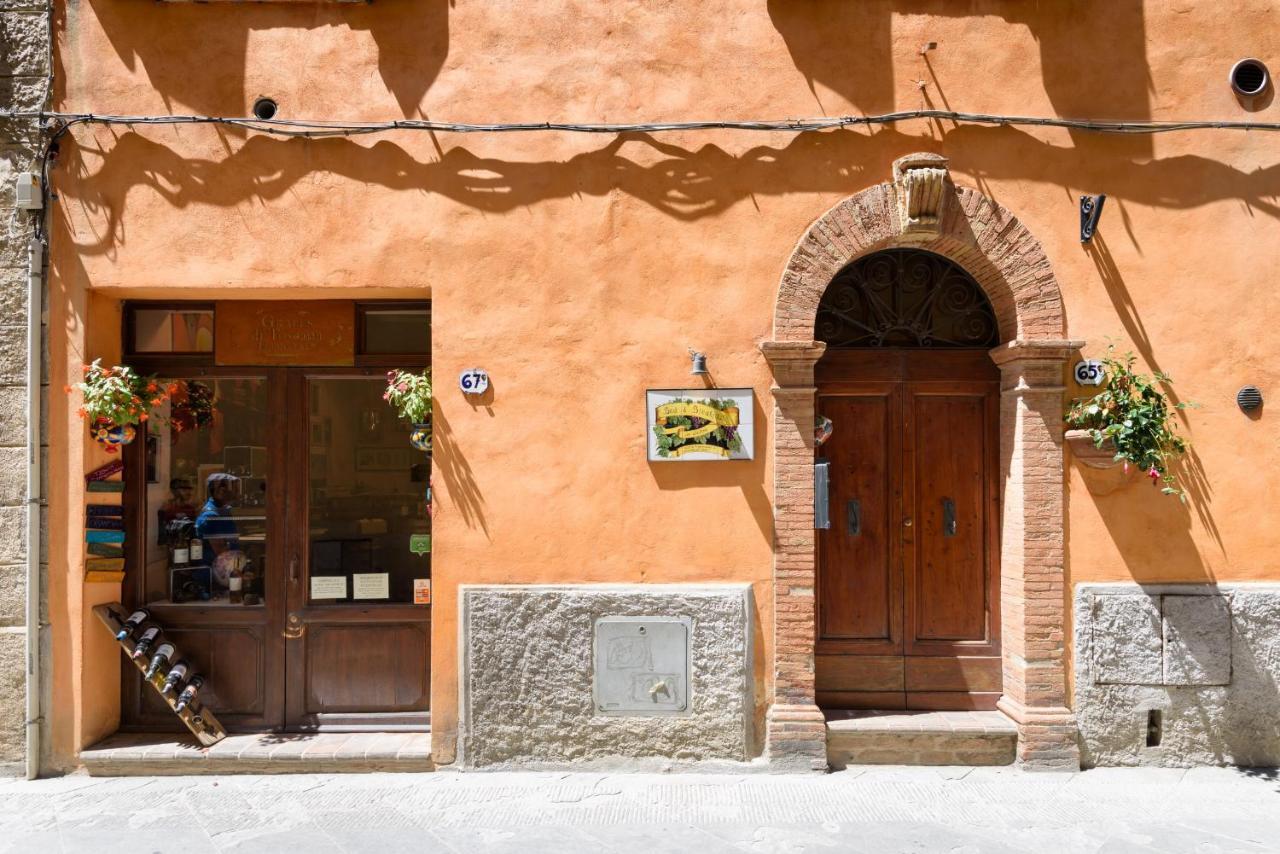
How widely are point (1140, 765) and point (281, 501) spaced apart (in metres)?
5.97

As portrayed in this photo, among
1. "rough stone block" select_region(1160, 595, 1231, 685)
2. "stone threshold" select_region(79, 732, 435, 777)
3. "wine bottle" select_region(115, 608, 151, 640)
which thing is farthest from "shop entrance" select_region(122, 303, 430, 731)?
"rough stone block" select_region(1160, 595, 1231, 685)

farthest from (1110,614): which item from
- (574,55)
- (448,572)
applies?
(574,55)

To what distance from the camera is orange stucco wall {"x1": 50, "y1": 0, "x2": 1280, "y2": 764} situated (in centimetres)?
520

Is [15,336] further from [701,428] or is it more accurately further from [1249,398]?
[1249,398]

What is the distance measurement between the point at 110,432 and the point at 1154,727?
7.09 metres

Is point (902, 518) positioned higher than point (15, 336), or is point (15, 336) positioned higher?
point (15, 336)

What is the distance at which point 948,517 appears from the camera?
18.2ft

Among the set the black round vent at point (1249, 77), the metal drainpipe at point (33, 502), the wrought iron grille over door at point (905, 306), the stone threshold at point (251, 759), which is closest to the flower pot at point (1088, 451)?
the wrought iron grille over door at point (905, 306)

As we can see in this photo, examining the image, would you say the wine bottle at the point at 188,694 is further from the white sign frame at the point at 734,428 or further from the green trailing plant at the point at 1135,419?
the green trailing plant at the point at 1135,419

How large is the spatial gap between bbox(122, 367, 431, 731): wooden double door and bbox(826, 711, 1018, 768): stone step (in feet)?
9.37

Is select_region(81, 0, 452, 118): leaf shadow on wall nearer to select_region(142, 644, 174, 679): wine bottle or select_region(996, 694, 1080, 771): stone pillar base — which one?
select_region(142, 644, 174, 679): wine bottle

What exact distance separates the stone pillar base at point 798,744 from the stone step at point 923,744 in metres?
0.11

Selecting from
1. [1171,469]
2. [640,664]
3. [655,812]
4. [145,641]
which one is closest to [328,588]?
[145,641]

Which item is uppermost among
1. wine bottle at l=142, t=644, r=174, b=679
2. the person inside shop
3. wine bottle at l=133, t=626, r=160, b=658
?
the person inside shop
